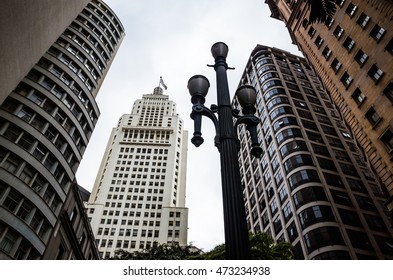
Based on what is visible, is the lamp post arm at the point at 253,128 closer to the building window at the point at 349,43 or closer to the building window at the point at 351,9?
the building window at the point at 349,43

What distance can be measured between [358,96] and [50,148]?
24.6 metres

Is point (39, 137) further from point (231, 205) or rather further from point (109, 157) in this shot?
point (109, 157)

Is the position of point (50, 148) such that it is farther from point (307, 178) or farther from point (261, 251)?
point (307, 178)

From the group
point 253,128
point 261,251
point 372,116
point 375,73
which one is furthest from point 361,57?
point 253,128

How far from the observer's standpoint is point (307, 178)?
46031 millimetres

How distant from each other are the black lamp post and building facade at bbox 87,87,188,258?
5708cm

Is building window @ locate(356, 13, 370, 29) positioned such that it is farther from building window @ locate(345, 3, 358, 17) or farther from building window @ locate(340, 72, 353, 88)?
building window @ locate(340, 72, 353, 88)

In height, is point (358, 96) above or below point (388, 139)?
above

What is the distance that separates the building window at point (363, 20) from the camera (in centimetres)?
2598

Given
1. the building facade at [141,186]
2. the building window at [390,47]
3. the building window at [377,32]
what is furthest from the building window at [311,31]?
the building facade at [141,186]

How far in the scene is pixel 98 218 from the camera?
76.1 metres

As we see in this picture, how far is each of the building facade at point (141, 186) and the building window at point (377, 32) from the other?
4861 centimetres

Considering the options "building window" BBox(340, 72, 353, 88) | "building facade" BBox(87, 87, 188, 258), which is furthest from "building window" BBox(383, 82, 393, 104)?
"building facade" BBox(87, 87, 188, 258)

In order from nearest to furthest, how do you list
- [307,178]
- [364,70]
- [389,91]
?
[389,91], [364,70], [307,178]
